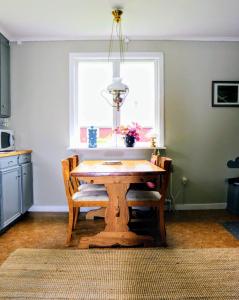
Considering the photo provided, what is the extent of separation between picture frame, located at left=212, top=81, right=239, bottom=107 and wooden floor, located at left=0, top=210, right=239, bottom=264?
1.51 metres

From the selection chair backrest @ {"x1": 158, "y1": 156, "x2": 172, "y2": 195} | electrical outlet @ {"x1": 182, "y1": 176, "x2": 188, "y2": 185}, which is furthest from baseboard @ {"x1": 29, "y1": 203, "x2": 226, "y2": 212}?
chair backrest @ {"x1": 158, "y1": 156, "x2": 172, "y2": 195}

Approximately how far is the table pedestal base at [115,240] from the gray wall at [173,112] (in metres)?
1.45

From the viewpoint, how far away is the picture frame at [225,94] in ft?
12.8

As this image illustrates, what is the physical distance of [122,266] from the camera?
2197 millimetres

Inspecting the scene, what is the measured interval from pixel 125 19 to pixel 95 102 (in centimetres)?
119

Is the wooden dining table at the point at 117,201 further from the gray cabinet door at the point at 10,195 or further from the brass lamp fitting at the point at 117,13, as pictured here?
the brass lamp fitting at the point at 117,13

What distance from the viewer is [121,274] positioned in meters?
2.08

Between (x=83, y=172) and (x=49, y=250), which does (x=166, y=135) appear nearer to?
(x=83, y=172)

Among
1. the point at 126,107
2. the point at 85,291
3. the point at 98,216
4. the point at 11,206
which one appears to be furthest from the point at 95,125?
the point at 85,291

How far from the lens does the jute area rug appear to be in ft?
5.99

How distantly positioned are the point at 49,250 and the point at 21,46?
2772 mm

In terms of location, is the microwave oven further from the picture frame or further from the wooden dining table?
the picture frame

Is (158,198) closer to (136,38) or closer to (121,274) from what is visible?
(121,274)

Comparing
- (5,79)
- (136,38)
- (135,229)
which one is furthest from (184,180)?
(5,79)
